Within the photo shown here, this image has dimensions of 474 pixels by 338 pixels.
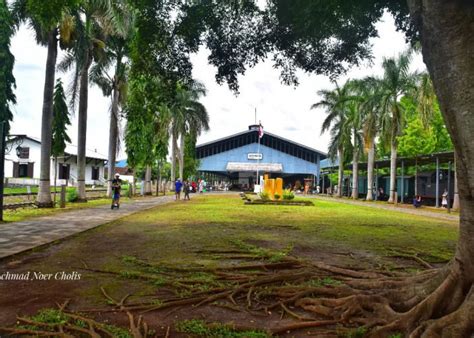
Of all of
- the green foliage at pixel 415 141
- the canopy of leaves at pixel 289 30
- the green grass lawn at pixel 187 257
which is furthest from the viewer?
the green foliage at pixel 415 141

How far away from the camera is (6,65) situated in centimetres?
2272

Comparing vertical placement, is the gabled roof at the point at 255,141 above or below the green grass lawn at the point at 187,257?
above

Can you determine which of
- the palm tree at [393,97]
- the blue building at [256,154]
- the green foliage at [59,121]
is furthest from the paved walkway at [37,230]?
the blue building at [256,154]

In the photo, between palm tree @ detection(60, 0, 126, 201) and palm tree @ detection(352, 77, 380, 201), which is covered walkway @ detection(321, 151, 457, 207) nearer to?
palm tree @ detection(352, 77, 380, 201)

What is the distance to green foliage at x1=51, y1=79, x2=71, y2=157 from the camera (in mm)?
23219

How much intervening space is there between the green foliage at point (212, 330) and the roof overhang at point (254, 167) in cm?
5547

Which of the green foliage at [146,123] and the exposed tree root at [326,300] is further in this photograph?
the green foliage at [146,123]

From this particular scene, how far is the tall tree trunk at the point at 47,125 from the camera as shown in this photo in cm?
1755

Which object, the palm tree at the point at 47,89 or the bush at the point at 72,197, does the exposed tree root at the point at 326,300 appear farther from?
the bush at the point at 72,197


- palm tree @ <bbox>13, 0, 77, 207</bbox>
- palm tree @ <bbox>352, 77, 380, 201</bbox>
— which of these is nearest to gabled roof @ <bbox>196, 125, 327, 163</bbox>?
palm tree @ <bbox>352, 77, 380, 201</bbox>

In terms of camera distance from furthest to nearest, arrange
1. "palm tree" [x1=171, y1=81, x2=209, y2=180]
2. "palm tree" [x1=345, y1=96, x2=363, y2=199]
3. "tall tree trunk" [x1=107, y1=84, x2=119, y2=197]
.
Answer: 1. "palm tree" [x1=171, y1=81, x2=209, y2=180]
2. "palm tree" [x1=345, y1=96, x2=363, y2=199]
3. "tall tree trunk" [x1=107, y1=84, x2=119, y2=197]

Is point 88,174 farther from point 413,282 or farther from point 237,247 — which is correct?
point 413,282

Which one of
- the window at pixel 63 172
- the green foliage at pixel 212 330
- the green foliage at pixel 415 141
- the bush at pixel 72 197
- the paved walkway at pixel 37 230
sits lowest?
the green foliage at pixel 212 330

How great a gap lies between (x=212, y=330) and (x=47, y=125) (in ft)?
53.0
